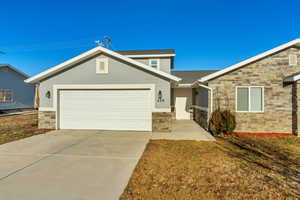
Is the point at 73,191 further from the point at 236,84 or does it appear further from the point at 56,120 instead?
the point at 236,84

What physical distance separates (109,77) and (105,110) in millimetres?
1954

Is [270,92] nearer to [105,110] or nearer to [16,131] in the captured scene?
[105,110]

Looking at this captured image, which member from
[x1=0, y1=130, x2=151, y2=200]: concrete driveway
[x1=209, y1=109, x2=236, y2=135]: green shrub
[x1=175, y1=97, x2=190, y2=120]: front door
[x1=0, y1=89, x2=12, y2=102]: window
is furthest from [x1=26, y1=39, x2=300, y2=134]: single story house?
[x1=0, y1=89, x2=12, y2=102]: window

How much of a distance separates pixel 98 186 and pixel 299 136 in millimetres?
9749

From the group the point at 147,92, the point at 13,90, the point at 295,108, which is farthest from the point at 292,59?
the point at 13,90

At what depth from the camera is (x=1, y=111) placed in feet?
57.3

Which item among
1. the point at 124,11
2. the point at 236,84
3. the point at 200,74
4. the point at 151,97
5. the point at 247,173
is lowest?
the point at 247,173

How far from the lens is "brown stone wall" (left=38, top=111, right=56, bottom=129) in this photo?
916 centimetres

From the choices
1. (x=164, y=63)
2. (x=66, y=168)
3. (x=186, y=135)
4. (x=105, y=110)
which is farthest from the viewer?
(x=164, y=63)

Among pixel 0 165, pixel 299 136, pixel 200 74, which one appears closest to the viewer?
pixel 0 165

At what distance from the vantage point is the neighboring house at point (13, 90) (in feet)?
60.3

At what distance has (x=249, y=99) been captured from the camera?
8.47m

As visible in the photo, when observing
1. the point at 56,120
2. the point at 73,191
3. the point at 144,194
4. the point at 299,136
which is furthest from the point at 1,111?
the point at 299,136

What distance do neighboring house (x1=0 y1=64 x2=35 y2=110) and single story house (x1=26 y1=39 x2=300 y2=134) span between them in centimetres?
1396
